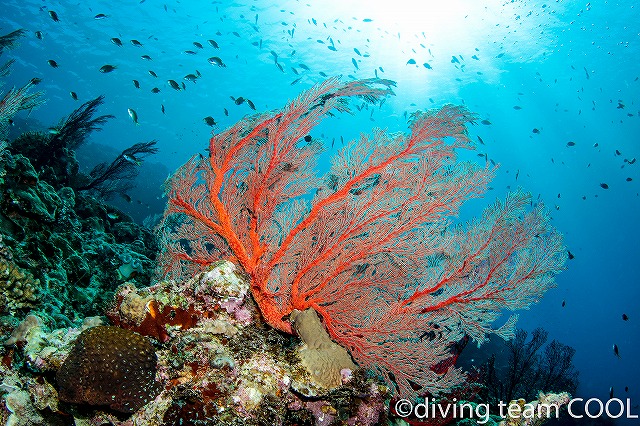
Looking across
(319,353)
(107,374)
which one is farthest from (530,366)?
(107,374)

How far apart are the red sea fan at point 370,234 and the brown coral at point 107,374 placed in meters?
1.20

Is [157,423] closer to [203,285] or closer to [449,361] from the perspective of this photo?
[203,285]

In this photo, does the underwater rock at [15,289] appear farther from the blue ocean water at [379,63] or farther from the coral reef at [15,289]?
the blue ocean water at [379,63]

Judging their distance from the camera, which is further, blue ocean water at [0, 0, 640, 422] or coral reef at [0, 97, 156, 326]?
blue ocean water at [0, 0, 640, 422]

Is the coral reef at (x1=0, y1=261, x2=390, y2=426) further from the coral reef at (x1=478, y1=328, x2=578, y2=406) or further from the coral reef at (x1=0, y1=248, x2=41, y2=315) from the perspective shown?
the coral reef at (x1=478, y1=328, x2=578, y2=406)

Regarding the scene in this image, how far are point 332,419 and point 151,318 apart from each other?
1720 millimetres

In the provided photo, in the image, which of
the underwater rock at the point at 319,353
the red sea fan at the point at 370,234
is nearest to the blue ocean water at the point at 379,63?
the red sea fan at the point at 370,234

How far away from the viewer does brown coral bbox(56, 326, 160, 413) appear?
2.38m

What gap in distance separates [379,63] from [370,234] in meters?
45.2

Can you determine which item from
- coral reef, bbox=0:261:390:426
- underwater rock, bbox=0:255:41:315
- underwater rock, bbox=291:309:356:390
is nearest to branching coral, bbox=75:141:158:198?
underwater rock, bbox=0:255:41:315

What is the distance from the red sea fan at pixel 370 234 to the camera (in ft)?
11.2

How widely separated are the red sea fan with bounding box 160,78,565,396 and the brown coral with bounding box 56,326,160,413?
1200 mm

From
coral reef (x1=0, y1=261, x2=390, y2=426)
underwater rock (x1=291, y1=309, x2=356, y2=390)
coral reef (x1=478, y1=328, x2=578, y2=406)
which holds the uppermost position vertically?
coral reef (x1=0, y1=261, x2=390, y2=426)

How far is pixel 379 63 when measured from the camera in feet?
142
